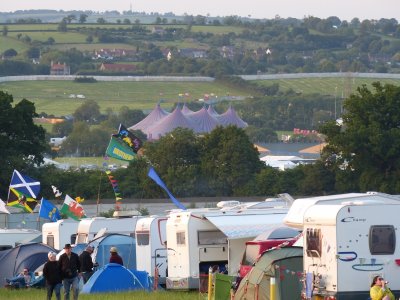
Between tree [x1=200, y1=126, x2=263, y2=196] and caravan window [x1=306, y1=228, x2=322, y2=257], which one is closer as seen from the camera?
caravan window [x1=306, y1=228, x2=322, y2=257]

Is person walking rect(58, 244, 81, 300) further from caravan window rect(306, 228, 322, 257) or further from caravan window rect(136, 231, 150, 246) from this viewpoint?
caravan window rect(136, 231, 150, 246)

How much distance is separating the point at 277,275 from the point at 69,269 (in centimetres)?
305

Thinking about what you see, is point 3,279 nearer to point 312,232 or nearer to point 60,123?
point 312,232

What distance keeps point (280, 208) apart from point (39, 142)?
32.6 m

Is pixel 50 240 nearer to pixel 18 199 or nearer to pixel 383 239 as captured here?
pixel 18 199

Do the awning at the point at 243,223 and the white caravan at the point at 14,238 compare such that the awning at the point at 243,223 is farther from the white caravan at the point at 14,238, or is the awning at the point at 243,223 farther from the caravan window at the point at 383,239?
the white caravan at the point at 14,238

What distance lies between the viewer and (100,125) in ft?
541

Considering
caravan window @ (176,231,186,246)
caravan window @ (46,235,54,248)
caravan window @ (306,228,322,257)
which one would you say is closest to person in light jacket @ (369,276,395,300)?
caravan window @ (306,228,322,257)

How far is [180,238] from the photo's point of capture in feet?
83.5

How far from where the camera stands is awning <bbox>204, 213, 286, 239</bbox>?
80.4ft

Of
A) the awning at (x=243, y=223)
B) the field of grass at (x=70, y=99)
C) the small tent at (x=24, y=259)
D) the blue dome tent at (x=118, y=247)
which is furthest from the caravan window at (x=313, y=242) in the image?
the field of grass at (x=70, y=99)

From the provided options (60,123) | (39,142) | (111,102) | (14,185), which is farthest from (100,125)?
(14,185)

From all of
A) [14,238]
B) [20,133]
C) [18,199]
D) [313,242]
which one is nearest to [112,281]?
[313,242]

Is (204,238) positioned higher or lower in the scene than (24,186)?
higher
